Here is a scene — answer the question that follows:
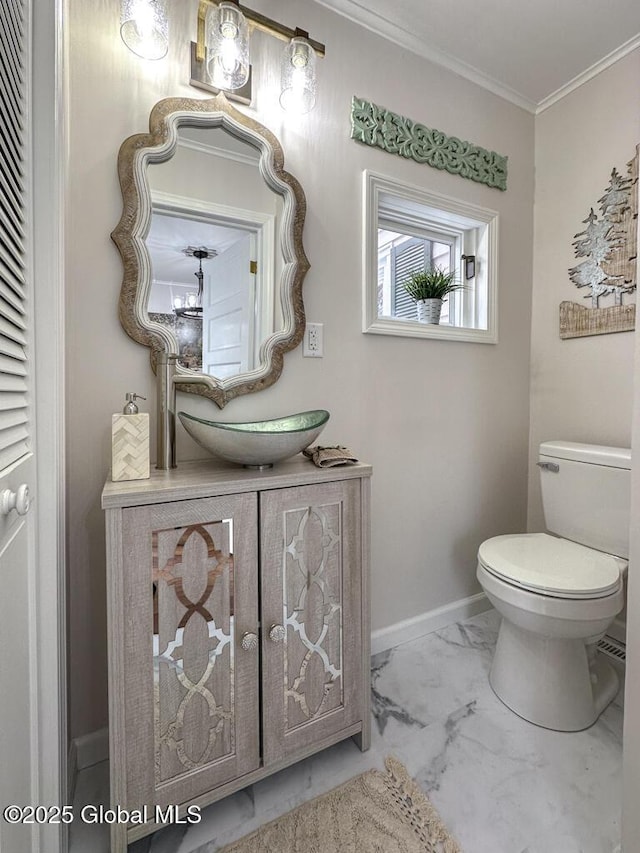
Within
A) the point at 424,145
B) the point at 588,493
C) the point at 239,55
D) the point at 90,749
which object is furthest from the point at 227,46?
the point at 90,749

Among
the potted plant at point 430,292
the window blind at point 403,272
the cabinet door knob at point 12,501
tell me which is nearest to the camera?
the cabinet door knob at point 12,501

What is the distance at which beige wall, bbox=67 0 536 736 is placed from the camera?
1.17 metres

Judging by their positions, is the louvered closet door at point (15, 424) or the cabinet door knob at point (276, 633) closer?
the louvered closet door at point (15, 424)

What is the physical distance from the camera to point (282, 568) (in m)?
1.09

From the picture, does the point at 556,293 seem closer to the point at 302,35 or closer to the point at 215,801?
the point at 302,35

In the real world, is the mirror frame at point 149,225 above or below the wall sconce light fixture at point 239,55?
below

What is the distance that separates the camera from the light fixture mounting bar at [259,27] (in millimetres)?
1264

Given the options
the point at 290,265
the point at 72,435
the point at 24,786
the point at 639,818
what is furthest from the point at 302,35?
the point at 639,818

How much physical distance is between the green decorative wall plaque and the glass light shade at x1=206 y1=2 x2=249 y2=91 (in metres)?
0.47

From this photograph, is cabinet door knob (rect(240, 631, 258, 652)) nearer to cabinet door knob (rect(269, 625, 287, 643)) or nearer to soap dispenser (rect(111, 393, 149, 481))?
cabinet door knob (rect(269, 625, 287, 643))

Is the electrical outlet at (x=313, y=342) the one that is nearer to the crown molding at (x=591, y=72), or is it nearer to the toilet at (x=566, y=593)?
the toilet at (x=566, y=593)

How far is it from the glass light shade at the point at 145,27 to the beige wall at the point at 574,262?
1751 millimetres

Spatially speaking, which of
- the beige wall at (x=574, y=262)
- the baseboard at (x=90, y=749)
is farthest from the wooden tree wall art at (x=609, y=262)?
the baseboard at (x=90, y=749)

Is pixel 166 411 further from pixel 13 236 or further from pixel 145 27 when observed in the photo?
pixel 145 27
